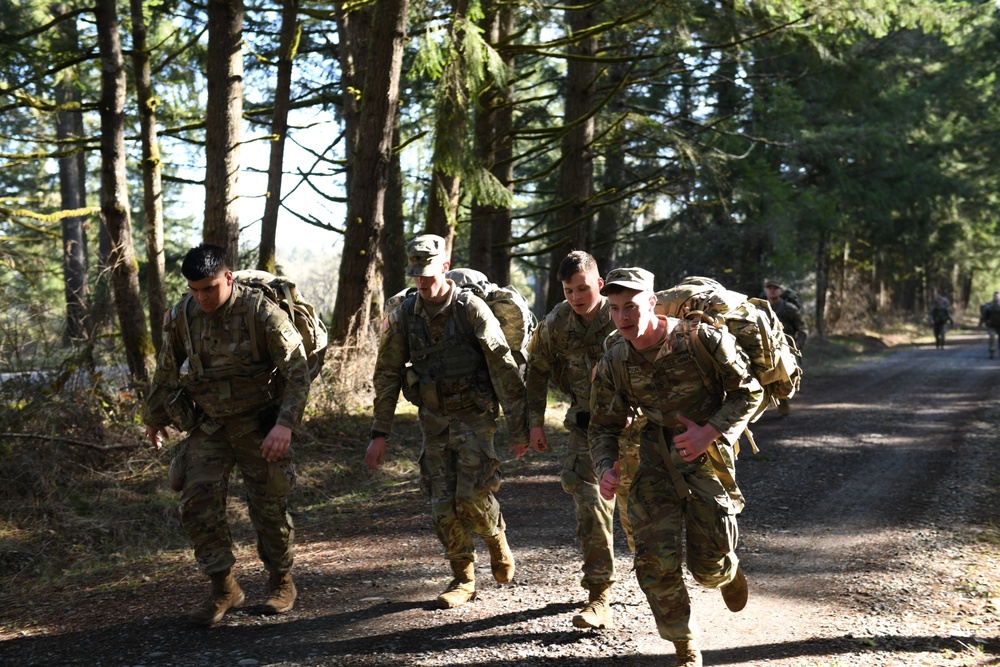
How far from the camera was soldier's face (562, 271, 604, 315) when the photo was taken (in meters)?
5.21

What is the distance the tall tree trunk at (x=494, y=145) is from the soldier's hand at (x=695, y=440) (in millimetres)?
7937

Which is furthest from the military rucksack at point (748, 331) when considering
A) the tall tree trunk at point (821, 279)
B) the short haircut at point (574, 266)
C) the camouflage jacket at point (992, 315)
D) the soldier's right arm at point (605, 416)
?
the tall tree trunk at point (821, 279)

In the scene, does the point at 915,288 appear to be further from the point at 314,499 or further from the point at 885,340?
the point at 314,499

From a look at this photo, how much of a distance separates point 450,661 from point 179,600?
2.30 metres

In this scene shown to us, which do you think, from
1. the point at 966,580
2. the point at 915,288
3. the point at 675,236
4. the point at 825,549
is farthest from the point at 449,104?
the point at 915,288

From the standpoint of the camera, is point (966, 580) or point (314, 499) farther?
point (314, 499)

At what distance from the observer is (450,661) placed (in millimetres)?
4746

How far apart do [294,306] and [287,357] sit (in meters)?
0.48

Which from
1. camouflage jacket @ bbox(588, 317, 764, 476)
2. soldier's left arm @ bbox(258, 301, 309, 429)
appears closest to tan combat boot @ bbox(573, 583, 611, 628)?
camouflage jacket @ bbox(588, 317, 764, 476)

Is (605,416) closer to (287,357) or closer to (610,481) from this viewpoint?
(610,481)

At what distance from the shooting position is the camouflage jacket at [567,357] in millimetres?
5512

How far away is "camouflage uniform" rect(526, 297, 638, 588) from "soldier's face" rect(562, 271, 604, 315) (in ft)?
0.66

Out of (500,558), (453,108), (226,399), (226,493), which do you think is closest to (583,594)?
(500,558)

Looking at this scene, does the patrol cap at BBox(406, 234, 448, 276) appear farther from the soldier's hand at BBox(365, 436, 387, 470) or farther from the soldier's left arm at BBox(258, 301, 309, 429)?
the soldier's hand at BBox(365, 436, 387, 470)
